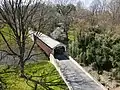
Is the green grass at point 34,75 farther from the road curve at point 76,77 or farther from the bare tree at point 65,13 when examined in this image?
the bare tree at point 65,13

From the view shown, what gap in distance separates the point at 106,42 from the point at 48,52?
836 cm

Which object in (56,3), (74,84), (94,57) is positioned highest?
(56,3)

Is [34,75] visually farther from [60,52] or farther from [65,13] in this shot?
[65,13]

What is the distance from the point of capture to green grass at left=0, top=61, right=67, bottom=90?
1936 cm

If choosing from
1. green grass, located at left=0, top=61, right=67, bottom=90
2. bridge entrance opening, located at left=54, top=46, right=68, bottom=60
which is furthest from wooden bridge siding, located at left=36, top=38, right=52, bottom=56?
green grass, located at left=0, top=61, right=67, bottom=90

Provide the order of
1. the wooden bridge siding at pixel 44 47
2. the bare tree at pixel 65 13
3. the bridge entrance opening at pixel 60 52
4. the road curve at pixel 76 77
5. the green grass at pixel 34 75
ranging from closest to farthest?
the road curve at pixel 76 77 < the green grass at pixel 34 75 < the bridge entrance opening at pixel 60 52 < the wooden bridge siding at pixel 44 47 < the bare tree at pixel 65 13

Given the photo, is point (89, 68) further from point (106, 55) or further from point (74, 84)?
point (74, 84)

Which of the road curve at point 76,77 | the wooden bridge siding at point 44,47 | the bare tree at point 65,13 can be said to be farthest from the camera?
the bare tree at point 65,13

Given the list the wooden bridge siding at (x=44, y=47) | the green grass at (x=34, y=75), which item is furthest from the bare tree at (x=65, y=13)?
the green grass at (x=34, y=75)

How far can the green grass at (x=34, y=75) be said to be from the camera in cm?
1936

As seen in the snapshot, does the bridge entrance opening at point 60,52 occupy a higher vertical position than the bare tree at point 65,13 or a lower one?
lower

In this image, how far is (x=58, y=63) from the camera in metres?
23.8

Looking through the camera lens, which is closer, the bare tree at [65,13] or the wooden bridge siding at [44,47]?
the wooden bridge siding at [44,47]

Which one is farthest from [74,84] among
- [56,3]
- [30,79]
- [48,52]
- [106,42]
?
[56,3]
